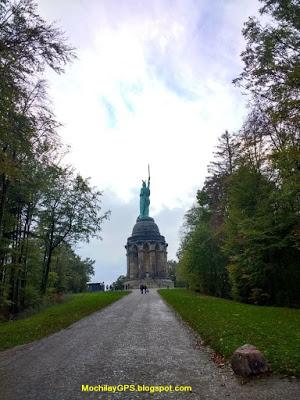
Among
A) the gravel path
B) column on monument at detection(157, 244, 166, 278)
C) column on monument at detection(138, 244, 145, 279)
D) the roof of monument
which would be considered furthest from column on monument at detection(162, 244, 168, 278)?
the gravel path

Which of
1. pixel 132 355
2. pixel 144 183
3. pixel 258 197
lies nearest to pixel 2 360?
pixel 132 355

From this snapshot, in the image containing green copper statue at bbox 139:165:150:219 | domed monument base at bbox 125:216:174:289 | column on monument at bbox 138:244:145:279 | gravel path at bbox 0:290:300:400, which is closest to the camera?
gravel path at bbox 0:290:300:400

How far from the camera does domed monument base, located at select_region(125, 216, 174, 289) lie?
73875 millimetres

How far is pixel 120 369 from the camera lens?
8.73 m

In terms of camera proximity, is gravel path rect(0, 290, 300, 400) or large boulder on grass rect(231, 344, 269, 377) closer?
gravel path rect(0, 290, 300, 400)

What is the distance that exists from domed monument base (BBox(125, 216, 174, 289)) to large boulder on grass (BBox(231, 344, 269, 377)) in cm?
6411

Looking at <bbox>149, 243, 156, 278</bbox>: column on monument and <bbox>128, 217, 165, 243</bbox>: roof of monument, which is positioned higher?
<bbox>128, 217, 165, 243</bbox>: roof of monument

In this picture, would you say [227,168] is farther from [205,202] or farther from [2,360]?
[2,360]

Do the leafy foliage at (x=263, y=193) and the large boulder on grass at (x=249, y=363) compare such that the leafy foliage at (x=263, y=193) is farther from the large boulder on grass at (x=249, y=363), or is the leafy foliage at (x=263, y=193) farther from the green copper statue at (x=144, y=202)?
the green copper statue at (x=144, y=202)

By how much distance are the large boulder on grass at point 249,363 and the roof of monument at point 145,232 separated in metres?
68.2

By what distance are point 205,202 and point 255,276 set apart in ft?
69.5

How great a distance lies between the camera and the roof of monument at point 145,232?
76.9m

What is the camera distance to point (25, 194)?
24312 millimetres

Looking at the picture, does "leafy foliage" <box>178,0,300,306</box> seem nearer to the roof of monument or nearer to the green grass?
the green grass
